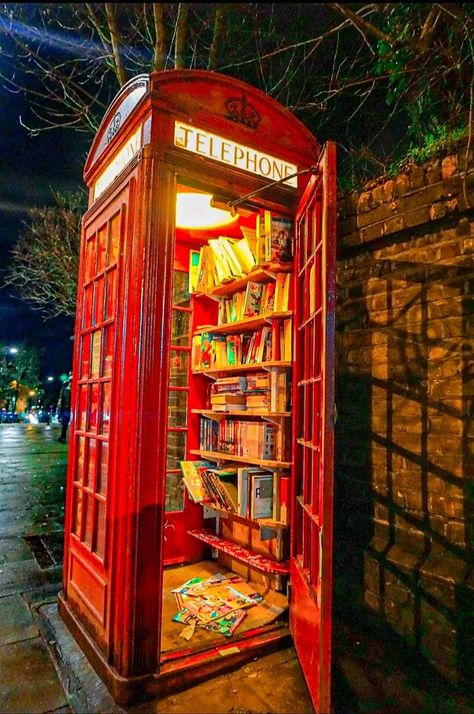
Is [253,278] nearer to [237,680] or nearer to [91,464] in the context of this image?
[91,464]

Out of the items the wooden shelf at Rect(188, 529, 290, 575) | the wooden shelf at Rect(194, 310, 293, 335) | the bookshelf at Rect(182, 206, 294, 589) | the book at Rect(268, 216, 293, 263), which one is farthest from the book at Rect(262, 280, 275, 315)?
the wooden shelf at Rect(188, 529, 290, 575)

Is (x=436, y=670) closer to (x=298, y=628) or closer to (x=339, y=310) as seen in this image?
(x=298, y=628)

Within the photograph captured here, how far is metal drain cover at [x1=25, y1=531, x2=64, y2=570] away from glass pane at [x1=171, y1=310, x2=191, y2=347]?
2.80 meters

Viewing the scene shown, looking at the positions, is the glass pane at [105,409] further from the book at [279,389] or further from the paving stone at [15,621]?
the paving stone at [15,621]

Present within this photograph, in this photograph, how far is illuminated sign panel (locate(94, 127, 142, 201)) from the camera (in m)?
2.99

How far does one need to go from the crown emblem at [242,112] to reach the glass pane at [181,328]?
2.03 metres

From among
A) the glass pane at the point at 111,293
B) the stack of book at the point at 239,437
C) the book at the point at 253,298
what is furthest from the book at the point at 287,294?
the glass pane at the point at 111,293

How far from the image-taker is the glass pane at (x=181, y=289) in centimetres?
468

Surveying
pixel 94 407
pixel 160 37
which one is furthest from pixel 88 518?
pixel 160 37

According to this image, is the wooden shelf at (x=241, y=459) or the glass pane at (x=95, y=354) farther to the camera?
the wooden shelf at (x=241, y=459)

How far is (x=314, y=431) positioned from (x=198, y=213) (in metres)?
2.52

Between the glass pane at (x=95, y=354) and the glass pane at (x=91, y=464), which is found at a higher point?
the glass pane at (x=95, y=354)

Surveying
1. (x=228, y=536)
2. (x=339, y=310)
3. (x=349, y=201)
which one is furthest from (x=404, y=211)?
(x=228, y=536)

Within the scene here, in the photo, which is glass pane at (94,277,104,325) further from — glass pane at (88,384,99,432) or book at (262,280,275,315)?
book at (262,280,275,315)
